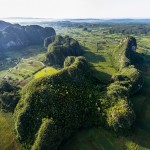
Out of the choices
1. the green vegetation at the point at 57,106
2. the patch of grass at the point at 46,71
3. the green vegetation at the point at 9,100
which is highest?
the green vegetation at the point at 57,106

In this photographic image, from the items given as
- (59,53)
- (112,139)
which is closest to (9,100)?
(112,139)

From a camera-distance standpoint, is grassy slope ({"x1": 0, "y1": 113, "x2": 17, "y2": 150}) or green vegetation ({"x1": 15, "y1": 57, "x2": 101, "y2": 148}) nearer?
grassy slope ({"x1": 0, "y1": 113, "x2": 17, "y2": 150})

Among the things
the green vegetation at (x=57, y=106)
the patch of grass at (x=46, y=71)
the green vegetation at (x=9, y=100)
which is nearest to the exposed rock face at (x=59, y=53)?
the patch of grass at (x=46, y=71)

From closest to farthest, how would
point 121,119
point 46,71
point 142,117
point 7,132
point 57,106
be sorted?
point 121,119, point 7,132, point 57,106, point 142,117, point 46,71

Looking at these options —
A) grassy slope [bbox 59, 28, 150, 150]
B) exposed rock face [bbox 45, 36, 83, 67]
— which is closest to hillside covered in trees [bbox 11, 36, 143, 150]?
grassy slope [bbox 59, 28, 150, 150]

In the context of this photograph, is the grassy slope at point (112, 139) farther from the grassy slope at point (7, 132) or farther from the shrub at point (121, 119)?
the grassy slope at point (7, 132)

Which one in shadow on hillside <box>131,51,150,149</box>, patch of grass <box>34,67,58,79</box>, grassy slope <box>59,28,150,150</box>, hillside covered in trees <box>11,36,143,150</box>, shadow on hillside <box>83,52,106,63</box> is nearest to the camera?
grassy slope <box>59,28,150,150</box>

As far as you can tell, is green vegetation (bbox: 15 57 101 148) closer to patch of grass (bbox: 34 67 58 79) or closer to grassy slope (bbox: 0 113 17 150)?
grassy slope (bbox: 0 113 17 150)

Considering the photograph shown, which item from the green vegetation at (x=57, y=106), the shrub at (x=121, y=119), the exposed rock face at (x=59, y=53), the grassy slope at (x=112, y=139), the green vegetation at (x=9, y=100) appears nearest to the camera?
the grassy slope at (x=112, y=139)

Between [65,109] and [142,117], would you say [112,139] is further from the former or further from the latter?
[65,109]

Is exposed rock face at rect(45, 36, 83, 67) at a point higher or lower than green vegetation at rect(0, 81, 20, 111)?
lower

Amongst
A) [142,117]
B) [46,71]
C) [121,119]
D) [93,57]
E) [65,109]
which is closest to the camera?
[121,119]

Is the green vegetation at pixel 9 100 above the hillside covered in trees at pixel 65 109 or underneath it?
underneath
